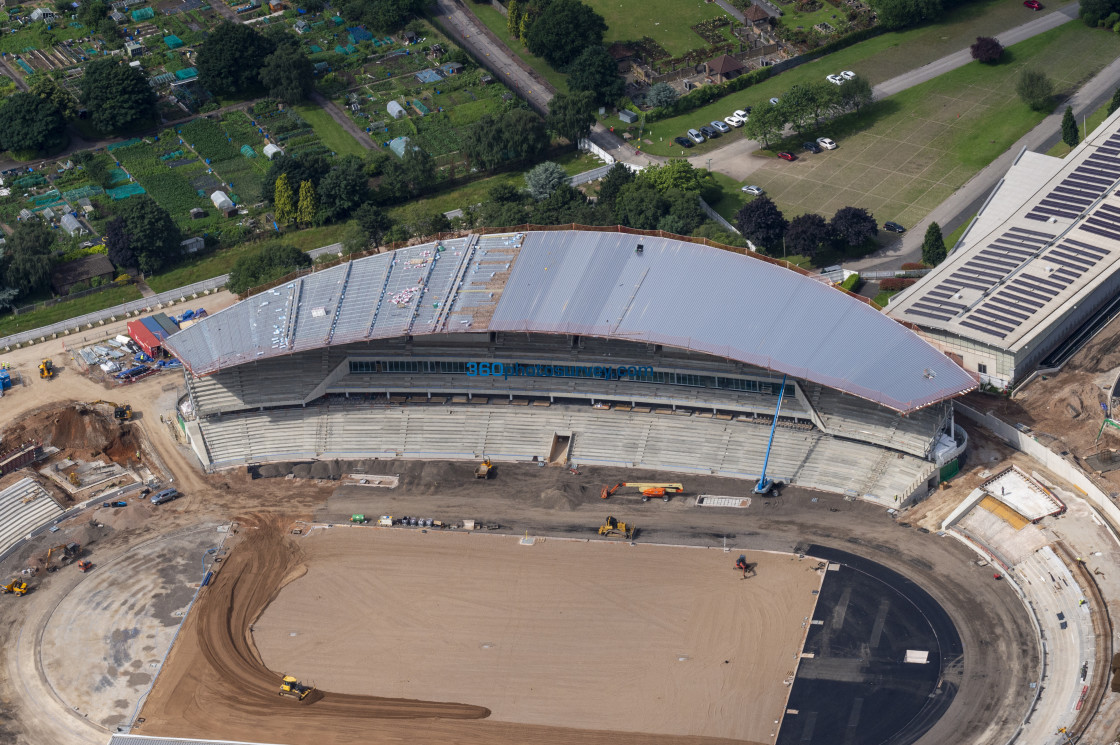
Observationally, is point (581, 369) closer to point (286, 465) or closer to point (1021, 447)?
point (286, 465)

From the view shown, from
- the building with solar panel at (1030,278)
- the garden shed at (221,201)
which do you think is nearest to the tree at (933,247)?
the building with solar panel at (1030,278)

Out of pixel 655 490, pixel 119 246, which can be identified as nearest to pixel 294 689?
pixel 655 490

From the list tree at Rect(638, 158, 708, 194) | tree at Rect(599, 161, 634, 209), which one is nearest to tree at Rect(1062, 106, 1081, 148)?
tree at Rect(638, 158, 708, 194)

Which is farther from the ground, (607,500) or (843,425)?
(843,425)

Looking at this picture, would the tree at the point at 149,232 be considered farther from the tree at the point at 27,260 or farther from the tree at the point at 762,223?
the tree at the point at 762,223

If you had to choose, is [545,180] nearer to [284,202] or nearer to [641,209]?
[641,209]

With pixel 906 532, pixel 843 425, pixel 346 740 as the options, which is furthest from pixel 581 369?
pixel 346 740

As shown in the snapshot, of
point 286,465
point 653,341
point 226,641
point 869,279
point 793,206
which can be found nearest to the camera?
point 226,641

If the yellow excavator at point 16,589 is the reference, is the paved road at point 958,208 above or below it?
above
